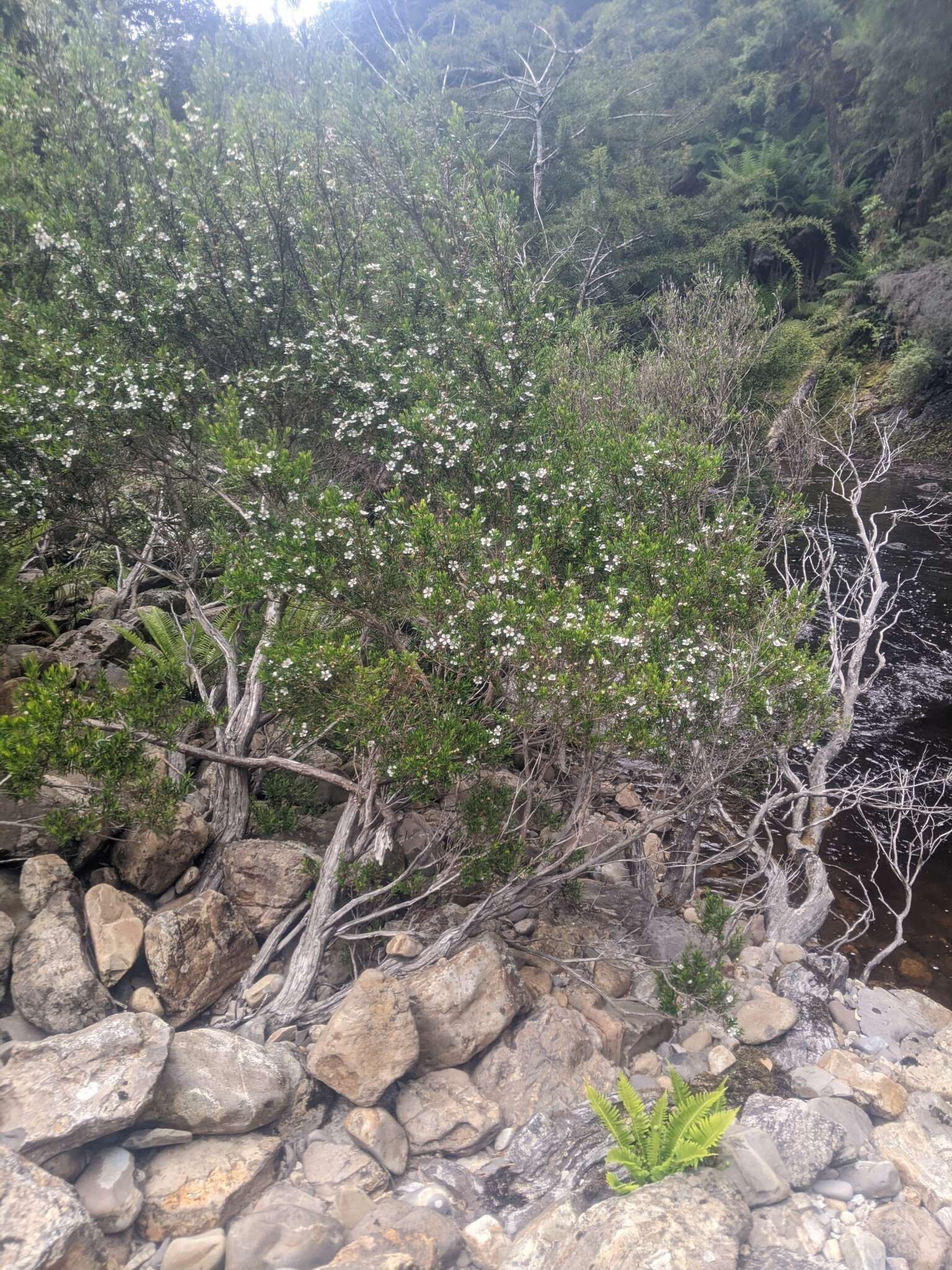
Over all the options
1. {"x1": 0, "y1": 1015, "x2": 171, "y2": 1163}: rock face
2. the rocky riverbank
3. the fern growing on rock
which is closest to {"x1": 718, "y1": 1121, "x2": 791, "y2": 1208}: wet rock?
the rocky riverbank

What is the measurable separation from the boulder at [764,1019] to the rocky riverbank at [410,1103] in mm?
32

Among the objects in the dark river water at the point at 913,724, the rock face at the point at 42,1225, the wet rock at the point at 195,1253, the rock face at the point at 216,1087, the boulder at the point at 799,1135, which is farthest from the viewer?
the dark river water at the point at 913,724

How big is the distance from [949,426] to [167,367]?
2807 cm

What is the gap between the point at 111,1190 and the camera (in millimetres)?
4648

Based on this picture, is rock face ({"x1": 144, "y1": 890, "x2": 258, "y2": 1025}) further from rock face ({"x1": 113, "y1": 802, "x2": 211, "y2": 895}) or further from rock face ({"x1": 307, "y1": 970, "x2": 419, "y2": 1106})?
rock face ({"x1": 307, "y1": 970, "x2": 419, "y2": 1106})

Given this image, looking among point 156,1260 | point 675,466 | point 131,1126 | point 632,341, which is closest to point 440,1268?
point 156,1260

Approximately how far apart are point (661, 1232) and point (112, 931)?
4.60m

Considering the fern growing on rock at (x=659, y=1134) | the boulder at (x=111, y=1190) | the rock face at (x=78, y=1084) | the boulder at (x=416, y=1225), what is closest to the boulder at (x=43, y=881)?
the rock face at (x=78, y=1084)

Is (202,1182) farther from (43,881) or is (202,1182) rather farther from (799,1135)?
(799,1135)

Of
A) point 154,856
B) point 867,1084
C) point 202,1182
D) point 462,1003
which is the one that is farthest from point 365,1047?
point 867,1084

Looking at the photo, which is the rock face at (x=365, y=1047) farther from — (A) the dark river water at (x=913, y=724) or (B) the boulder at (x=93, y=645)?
(A) the dark river water at (x=913, y=724)

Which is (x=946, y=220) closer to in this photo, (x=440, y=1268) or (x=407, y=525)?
(x=407, y=525)

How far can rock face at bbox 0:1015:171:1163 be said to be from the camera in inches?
179

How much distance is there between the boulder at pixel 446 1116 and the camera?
570 cm
